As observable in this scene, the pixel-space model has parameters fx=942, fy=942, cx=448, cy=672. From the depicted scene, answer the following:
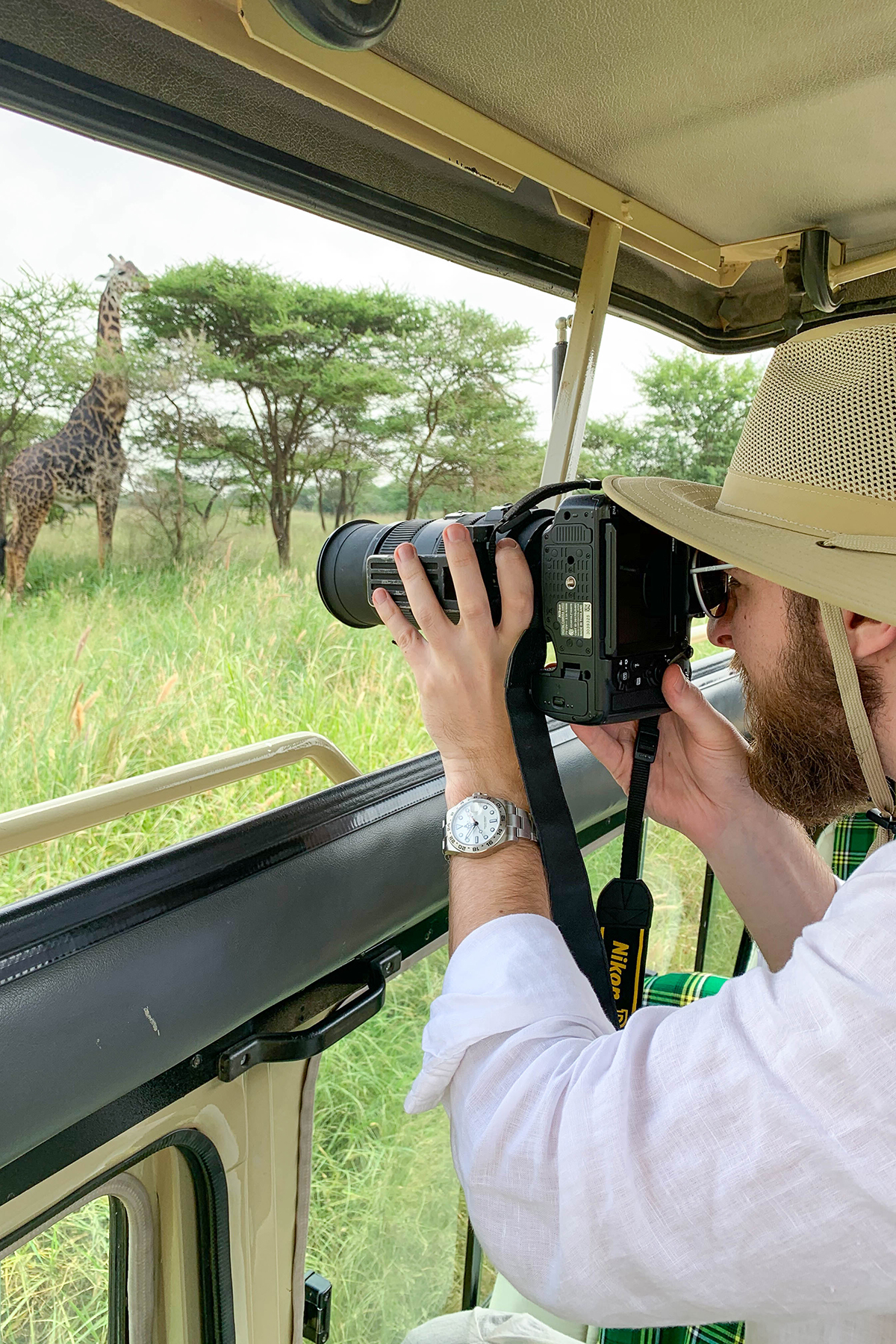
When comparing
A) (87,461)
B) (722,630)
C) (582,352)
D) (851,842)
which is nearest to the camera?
(722,630)

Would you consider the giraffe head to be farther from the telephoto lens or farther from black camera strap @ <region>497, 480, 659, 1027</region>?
black camera strap @ <region>497, 480, 659, 1027</region>

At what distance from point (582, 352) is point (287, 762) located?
0.83 m

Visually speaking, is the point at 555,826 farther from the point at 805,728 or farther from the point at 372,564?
the point at 372,564

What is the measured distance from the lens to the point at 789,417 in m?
0.90

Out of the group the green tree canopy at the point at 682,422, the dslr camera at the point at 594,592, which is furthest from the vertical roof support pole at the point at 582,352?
the dslr camera at the point at 594,592

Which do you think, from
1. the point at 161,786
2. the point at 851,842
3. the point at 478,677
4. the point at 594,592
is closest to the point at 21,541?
the point at 161,786

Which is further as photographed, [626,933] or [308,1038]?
[626,933]

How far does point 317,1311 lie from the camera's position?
1.12 metres

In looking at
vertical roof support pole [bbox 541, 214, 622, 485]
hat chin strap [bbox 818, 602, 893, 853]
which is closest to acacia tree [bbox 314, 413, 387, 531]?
vertical roof support pole [bbox 541, 214, 622, 485]

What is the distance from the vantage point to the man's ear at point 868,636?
0.82 m

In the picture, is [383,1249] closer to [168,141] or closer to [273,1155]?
[273,1155]

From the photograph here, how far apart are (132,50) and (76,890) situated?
28.3 inches

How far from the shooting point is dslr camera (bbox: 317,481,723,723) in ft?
3.01

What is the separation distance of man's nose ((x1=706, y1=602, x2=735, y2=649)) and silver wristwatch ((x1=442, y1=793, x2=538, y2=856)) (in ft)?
0.98
